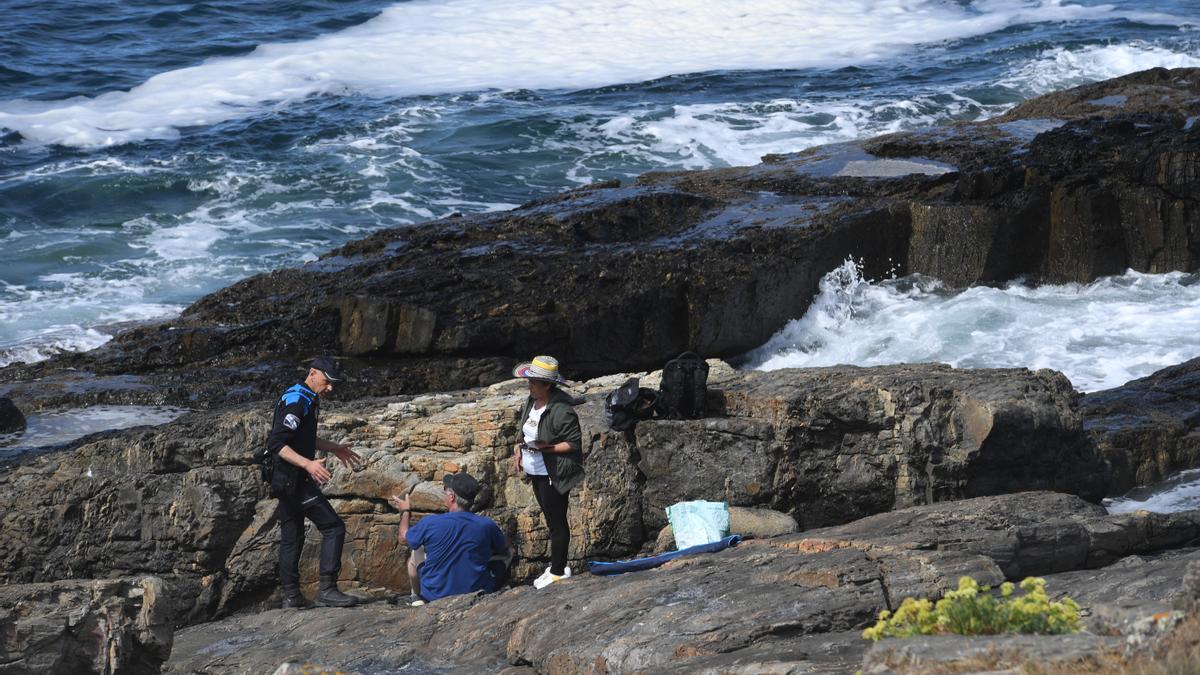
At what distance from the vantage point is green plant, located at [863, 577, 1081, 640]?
15.4 ft

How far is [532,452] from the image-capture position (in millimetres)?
8422

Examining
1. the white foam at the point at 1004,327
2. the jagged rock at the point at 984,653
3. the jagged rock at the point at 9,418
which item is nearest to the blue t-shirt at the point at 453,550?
the jagged rock at the point at 984,653

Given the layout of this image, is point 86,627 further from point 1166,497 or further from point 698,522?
point 1166,497

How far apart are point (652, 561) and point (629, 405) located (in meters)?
1.87

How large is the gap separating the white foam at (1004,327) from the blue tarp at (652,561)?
7631mm

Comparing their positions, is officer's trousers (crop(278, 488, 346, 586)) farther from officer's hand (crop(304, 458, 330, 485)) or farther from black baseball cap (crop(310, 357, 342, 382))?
black baseball cap (crop(310, 357, 342, 382))

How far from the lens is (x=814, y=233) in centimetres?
1656

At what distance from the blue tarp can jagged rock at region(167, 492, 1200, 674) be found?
13cm

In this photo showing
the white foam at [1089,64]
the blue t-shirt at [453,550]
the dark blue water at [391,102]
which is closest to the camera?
the blue t-shirt at [453,550]

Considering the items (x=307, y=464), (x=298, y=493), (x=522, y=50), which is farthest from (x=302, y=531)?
(x=522, y=50)

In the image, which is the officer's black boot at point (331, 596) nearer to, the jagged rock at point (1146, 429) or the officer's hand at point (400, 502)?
the officer's hand at point (400, 502)

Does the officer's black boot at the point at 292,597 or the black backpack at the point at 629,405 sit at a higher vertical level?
the black backpack at the point at 629,405

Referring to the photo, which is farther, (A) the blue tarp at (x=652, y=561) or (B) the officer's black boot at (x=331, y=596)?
(B) the officer's black boot at (x=331, y=596)

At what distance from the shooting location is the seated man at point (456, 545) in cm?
810
